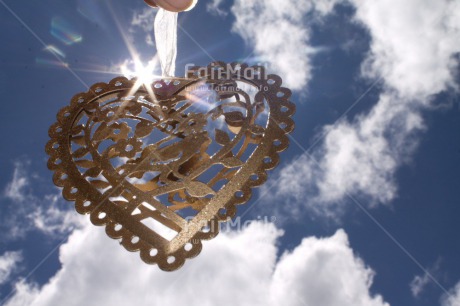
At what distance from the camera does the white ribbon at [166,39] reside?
3244 mm

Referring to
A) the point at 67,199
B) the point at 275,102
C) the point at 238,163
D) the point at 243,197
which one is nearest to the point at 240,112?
the point at 275,102

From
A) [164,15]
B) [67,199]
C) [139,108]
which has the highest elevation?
[164,15]

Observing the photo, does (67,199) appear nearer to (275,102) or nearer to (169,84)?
(169,84)

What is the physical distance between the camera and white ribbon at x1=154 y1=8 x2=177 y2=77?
324cm

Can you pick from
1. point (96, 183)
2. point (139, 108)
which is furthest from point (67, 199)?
point (139, 108)

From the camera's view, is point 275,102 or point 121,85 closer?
point 275,102

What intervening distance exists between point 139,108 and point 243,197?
1097 millimetres

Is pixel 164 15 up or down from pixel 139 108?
up

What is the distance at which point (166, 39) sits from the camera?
3.29 metres

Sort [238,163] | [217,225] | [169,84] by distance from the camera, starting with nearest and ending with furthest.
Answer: [217,225]
[238,163]
[169,84]

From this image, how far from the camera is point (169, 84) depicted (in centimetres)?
339

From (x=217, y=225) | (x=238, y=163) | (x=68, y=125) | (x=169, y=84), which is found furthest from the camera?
(x=169, y=84)

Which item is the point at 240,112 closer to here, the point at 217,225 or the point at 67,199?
the point at 217,225

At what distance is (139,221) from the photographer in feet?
8.77
